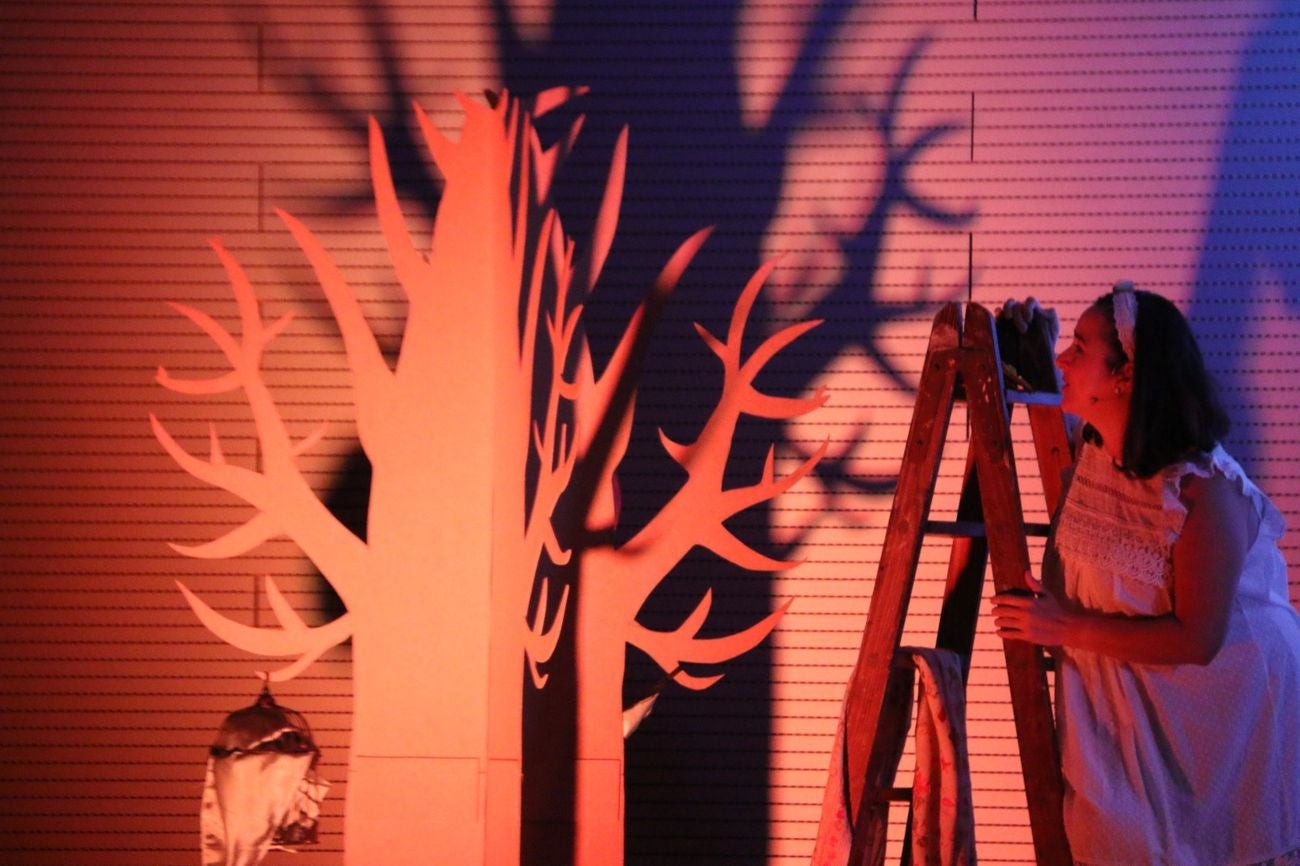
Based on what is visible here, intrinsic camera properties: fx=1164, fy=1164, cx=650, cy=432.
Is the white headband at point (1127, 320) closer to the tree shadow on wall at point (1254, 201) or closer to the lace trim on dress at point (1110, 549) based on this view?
the lace trim on dress at point (1110, 549)

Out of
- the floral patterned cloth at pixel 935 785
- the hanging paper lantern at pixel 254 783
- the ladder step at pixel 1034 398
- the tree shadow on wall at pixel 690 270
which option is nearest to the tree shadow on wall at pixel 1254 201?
the tree shadow on wall at pixel 690 270

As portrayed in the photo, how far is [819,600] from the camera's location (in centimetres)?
309

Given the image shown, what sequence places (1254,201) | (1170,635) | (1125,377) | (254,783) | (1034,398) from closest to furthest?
(1170,635) → (1125,377) → (1034,398) → (254,783) → (1254,201)

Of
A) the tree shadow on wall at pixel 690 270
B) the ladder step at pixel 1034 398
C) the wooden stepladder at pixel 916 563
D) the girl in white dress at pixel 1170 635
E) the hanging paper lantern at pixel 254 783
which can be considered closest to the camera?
the girl in white dress at pixel 1170 635

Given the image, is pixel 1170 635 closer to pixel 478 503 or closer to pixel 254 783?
pixel 478 503

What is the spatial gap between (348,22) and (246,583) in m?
1.55

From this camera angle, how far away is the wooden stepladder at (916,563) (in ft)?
6.15

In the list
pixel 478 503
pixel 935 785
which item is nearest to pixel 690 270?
pixel 478 503

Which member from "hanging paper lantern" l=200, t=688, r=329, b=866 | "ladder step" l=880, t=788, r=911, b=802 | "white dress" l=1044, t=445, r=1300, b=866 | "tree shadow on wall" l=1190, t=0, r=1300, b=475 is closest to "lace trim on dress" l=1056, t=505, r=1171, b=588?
"white dress" l=1044, t=445, r=1300, b=866

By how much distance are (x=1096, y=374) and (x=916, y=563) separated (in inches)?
16.6

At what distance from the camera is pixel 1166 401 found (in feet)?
5.86

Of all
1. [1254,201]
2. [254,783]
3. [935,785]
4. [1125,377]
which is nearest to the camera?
[1125,377]

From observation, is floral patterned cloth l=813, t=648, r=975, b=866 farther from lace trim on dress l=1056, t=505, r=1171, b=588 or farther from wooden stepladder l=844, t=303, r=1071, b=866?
lace trim on dress l=1056, t=505, r=1171, b=588

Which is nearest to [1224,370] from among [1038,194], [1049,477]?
[1038,194]
